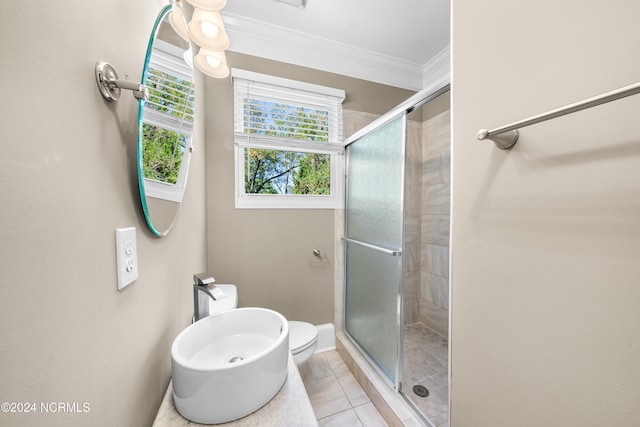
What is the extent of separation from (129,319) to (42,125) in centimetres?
43

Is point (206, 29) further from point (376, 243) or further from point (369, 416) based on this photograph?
point (369, 416)

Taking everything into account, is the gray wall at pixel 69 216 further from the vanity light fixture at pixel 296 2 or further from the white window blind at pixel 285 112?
the vanity light fixture at pixel 296 2

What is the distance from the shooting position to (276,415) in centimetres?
60

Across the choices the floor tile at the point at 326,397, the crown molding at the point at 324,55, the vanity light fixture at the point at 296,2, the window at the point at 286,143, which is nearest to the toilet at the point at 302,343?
the floor tile at the point at 326,397

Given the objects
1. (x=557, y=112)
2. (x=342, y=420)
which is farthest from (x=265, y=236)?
(x=557, y=112)

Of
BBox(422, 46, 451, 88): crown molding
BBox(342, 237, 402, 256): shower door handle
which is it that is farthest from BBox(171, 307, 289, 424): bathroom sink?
BBox(422, 46, 451, 88): crown molding

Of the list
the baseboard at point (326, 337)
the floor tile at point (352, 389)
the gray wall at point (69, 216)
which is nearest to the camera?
the gray wall at point (69, 216)

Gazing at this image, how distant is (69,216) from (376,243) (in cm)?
141

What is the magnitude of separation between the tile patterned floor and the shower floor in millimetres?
254

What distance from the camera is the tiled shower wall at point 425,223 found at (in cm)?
198

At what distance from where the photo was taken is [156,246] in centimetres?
71

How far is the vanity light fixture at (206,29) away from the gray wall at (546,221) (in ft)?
3.01

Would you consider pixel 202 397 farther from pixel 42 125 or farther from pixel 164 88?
pixel 164 88

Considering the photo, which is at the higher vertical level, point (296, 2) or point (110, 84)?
point (296, 2)
